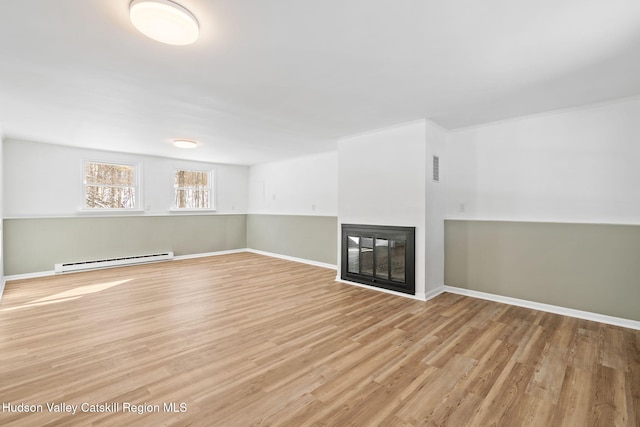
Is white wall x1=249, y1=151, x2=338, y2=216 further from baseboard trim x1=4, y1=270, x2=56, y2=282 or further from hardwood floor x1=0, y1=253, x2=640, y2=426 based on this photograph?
baseboard trim x1=4, y1=270, x2=56, y2=282

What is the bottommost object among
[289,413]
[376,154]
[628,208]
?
[289,413]

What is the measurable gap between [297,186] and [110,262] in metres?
4.27

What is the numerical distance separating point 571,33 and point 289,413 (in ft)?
10.3

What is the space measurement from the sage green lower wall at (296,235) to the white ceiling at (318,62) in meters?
2.66

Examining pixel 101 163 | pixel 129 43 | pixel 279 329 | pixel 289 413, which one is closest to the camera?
pixel 289 413

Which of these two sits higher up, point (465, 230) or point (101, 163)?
point (101, 163)

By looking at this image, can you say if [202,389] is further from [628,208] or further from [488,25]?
[628,208]

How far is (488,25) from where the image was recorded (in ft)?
6.17

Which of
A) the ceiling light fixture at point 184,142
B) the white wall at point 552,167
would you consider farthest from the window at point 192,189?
the white wall at point 552,167

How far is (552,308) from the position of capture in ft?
11.4

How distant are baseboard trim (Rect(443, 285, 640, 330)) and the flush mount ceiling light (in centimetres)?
437

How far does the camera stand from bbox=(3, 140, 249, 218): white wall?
16.4 ft

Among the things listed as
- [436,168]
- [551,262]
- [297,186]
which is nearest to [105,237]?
[297,186]

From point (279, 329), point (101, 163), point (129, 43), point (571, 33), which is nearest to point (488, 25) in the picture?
point (571, 33)
